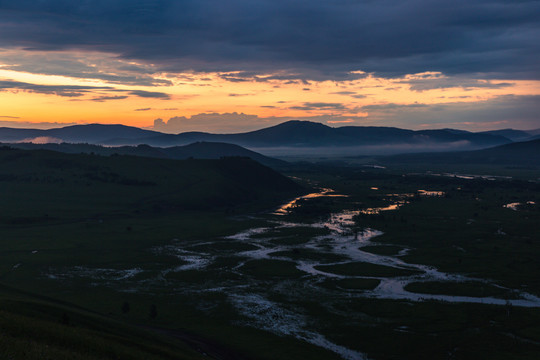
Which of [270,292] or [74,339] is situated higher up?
[74,339]

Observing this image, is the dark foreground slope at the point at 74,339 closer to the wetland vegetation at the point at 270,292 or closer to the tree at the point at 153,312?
the wetland vegetation at the point at 270,292

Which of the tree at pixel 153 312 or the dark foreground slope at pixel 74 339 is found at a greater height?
the dark foreground slope at pixel 74 339

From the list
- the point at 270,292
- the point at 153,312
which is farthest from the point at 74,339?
the point at 270,292

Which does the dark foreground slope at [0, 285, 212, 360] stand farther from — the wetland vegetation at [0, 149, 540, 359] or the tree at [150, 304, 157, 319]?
the tree at [150, 304, 157, 319]

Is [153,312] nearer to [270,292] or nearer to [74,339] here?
[270,292]

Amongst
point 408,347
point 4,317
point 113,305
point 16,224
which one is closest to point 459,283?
point 408,347

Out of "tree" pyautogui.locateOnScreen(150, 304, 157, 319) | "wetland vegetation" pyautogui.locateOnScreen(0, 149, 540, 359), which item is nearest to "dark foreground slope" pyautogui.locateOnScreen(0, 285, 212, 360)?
"wetland vegetation" pyautogui.locateOnScreen(0, 149, 540, 359)

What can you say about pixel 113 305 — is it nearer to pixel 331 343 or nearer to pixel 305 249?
pixel 331 343

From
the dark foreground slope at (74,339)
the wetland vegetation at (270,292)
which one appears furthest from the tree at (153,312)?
the dark foreground slope at (74,339)

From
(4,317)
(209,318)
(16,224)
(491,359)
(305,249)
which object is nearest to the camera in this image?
(4,317)

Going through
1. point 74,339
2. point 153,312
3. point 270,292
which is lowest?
point 270,292

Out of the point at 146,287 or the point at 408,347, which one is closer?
the point at 408,347
